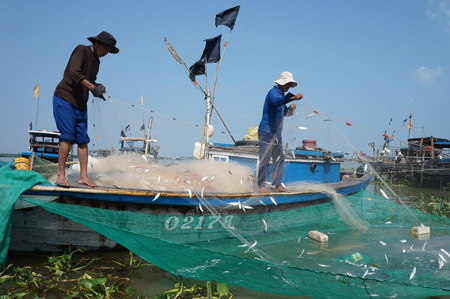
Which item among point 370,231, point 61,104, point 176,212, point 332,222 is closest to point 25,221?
point 61,104

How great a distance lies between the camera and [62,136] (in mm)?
3840

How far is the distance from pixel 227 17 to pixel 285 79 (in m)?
4.37

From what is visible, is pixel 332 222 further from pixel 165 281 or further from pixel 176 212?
pixel 165 281

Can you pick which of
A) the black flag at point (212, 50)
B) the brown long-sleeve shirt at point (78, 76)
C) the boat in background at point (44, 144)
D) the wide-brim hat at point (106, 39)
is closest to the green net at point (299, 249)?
the brown long-sleeve shirt at point (78, 76)

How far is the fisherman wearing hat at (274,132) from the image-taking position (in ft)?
17.1

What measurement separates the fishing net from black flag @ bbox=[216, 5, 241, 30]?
215 inches

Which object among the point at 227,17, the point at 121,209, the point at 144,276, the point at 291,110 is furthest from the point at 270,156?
the point at 227,17

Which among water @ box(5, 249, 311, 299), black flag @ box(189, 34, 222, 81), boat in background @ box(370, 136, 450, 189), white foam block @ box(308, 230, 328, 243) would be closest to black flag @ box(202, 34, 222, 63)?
black flag @ box(189, 34, 222, 81)

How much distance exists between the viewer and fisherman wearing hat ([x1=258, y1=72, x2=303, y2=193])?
17.1 feet

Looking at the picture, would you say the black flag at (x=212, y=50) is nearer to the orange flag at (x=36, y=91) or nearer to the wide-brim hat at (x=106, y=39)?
the wide-brim hat at (x=106, y=39)

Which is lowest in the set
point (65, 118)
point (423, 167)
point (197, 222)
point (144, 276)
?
point (144, 276)

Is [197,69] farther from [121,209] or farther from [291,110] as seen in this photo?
[121,209]

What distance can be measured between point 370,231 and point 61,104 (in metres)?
5.33

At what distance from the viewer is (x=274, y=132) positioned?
17.7 feet
